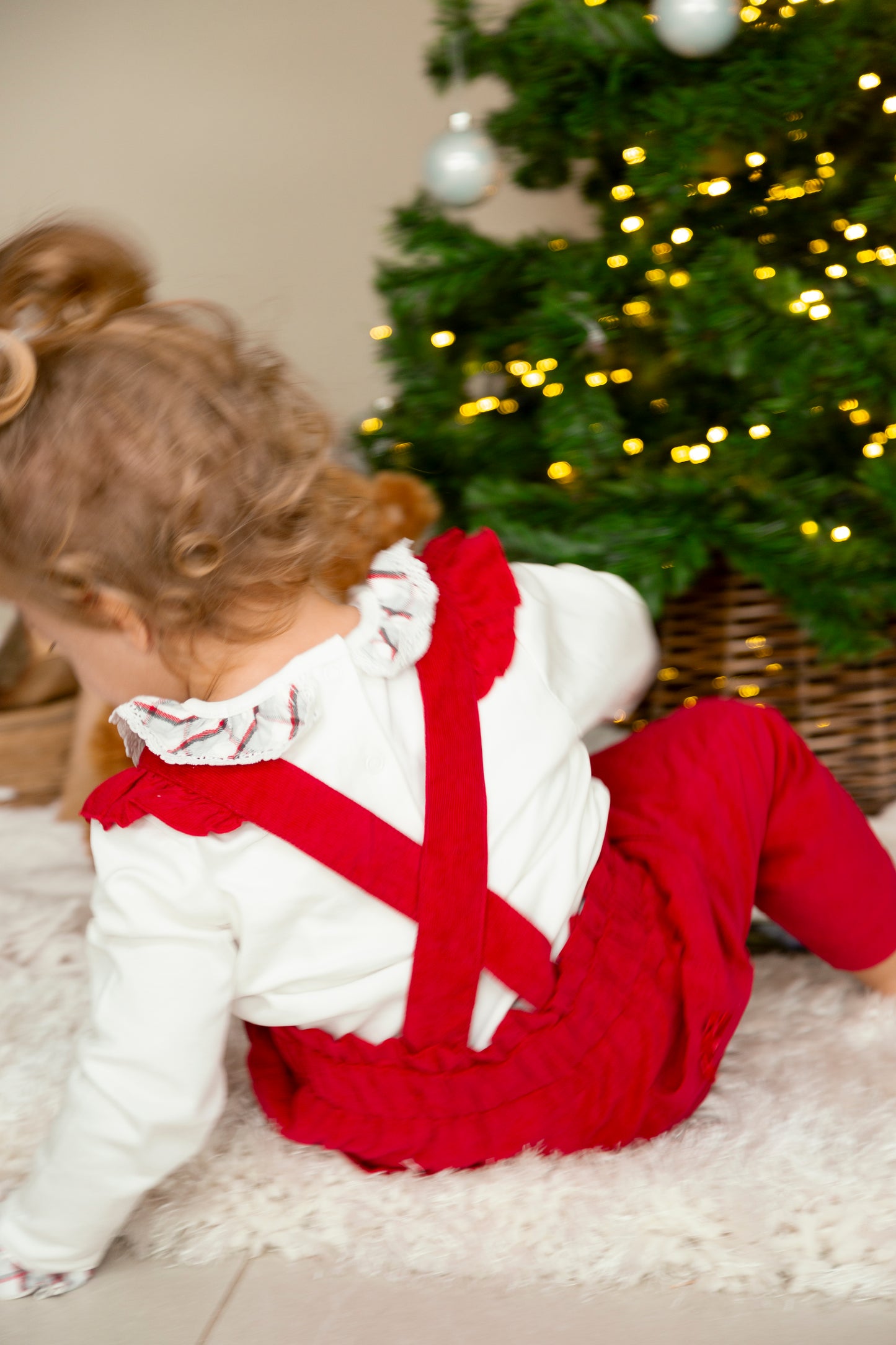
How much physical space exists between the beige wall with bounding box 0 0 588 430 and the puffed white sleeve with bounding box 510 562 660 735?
1.08 meters

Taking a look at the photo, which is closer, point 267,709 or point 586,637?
point 267,709

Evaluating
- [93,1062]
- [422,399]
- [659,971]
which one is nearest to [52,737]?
[422,399]

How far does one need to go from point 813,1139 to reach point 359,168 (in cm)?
177

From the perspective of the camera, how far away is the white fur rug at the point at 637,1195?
70 centimetres

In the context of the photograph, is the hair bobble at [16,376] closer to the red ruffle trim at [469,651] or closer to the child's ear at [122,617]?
the child's ear at [122,617]

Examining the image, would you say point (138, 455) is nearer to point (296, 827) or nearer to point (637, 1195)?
point (296, 827)

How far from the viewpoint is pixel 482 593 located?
0.80m

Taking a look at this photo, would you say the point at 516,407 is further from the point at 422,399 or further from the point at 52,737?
the point at 52,737

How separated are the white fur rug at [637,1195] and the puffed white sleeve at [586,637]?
0.32 meters

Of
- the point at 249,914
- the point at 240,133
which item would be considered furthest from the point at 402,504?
the point at 240,133

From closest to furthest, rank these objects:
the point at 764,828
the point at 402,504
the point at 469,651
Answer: the point at 469,651
the point at 764,828
the point at 402,504

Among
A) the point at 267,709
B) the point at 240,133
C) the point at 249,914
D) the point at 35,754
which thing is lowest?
the point at 35,754

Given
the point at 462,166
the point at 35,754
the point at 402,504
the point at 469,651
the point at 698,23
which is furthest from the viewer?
the point at 35,754

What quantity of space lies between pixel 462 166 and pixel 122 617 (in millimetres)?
741
